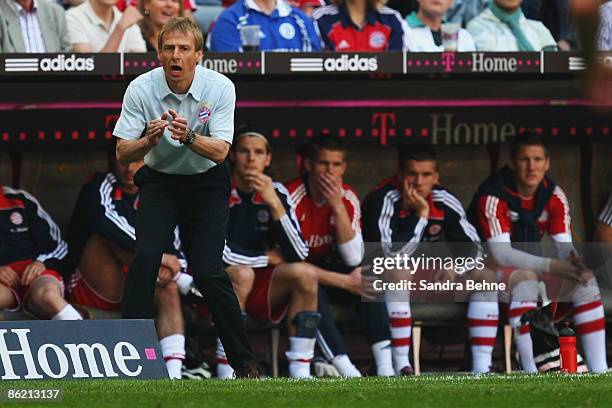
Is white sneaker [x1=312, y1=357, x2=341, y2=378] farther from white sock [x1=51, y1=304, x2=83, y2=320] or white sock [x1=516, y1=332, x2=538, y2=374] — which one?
white sock [x1=51, y1=304, x2=83, y2=320]

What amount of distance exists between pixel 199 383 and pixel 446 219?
3.53 meters

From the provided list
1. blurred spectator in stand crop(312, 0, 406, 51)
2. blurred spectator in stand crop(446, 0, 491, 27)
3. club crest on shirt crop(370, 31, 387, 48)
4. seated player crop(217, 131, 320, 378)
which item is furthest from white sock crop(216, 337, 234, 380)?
blurred spectator in stand crop(446, 0, 491, 27)

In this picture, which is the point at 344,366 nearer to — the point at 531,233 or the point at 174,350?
the point at 174,350

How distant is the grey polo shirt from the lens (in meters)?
7.44

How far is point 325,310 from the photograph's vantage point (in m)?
9.69

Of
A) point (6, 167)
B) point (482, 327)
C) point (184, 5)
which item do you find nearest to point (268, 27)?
point (184, 5)

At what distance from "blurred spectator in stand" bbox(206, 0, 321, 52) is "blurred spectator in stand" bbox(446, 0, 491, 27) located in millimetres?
1419

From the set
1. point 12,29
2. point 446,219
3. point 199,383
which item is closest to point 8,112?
point 12,29

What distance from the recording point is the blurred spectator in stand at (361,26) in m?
10.3

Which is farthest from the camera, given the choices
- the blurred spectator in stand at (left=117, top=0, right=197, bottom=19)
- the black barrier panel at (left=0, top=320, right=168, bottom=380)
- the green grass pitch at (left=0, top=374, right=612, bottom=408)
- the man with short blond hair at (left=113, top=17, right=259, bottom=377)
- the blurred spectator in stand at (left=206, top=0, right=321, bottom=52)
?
the blurred spectator in stand at (left=117, top=0, right=197, bottom=19)

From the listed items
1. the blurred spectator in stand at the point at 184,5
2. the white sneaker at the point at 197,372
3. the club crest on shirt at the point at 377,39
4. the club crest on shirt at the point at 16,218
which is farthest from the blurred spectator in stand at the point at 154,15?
the white sneaker at the point at 197,372

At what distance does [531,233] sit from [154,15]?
10.1ft

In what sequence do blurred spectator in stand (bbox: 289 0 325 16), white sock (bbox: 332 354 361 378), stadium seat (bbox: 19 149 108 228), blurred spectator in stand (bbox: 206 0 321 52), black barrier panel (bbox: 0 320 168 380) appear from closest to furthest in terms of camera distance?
black barrier panel (bbox: 0 320 168 380)
white sock (bbox: 332 354 361 378)
blurred spectator in stand (bbox: 206 0 321 52)
stadium seat (bbox: 19 149 108 228)
blurred spectator in stand (bbox: 289 0 325 16)

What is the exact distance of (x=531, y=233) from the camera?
1034 centimetres
